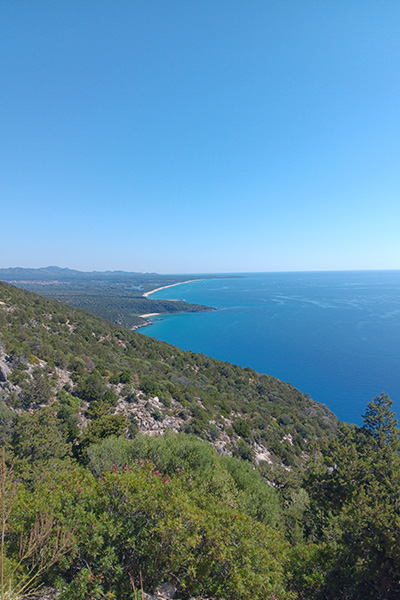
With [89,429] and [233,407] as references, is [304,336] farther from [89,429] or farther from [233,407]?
[89,429]

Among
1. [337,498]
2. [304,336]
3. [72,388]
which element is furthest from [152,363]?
[304,336]

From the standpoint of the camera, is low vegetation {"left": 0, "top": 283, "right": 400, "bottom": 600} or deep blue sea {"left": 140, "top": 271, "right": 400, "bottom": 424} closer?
low vegetation {"left": 0, "top": 283, "right": 400, "bottom": 600}

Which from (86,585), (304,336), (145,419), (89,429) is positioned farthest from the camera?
(304,336)

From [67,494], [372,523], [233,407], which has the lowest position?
[233,407]

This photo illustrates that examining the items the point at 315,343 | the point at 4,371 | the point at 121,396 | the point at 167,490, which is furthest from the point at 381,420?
the point at 315,343

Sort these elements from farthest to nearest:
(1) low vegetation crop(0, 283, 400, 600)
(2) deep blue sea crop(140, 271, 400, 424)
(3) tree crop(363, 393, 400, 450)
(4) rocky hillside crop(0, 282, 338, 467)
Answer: (2) deep blue sea crop(140, 271, 400, 424) < (4) rocky hillside crop(0, 282, 338, 467) < (3) tree crop(363, 393, 400, 450) < (1) low vegetation crop(0, 283, 400, 600)

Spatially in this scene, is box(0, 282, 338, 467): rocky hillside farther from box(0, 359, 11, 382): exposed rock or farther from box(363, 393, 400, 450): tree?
box(363, 393, 400, 450): tree

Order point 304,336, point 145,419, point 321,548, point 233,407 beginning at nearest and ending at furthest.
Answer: point 321,548 → point 145,419 → point 233,407 → point 304,336

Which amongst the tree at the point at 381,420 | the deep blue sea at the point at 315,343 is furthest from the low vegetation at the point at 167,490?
the deep blue sea at the point at 315,343

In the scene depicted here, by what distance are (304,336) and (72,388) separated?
86703 millimetres

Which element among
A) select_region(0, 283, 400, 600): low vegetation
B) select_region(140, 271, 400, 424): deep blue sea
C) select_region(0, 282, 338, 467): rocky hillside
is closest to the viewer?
select_region(0, 283, 400, 600): low vegetation

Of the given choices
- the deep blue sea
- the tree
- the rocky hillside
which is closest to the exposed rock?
the rocky hillside

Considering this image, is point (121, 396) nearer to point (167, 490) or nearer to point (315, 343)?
point (167, 490)

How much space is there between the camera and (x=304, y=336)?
3711 inches
